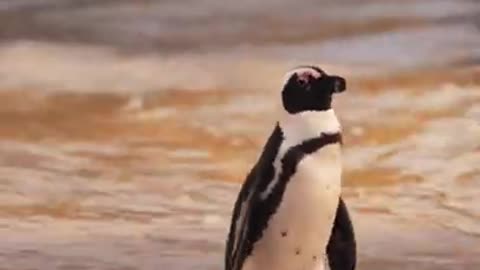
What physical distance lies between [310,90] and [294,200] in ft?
0.31

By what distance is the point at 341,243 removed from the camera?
109cm

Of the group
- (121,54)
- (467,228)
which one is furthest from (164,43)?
(467,228)

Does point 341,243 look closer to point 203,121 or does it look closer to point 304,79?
point 304,79

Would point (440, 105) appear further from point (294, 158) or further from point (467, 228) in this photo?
point (294, 158)

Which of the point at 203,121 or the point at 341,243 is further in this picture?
the point at 203,121

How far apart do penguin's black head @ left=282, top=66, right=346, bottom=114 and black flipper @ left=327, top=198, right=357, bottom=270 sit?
0.08 m

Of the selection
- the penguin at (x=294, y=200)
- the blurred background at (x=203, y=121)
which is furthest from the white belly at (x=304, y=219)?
the blurred background at (x=203, y=121)

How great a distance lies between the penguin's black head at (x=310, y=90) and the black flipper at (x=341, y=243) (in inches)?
3.3

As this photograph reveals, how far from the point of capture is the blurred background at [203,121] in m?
1.61

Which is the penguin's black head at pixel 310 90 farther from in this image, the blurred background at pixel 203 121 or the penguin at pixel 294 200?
the blurred background at pixel 203 121

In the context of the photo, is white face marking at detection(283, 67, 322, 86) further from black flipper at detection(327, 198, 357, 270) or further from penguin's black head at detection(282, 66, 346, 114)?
black flipper at detection(327, 198, 357, 270)

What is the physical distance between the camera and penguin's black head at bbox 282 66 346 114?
1076 millimetres

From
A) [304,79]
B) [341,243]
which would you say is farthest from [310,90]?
[341,243]

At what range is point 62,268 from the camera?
1526 millimetres
